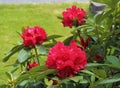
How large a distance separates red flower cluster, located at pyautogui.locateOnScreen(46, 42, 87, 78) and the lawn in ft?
15.7

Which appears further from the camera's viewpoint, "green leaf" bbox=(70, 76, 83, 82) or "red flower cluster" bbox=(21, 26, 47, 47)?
"red flower cluster" bbox=(21, 26, 47, 47)

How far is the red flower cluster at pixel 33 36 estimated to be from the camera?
2.19 meters

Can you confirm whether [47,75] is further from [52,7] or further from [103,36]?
[52,7]

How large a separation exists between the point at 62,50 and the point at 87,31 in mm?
525

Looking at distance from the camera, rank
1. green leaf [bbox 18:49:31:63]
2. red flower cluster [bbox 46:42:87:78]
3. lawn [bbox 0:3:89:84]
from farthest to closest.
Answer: lawn [bbox 0:3:89:84] → green leaf [bbox 18:49:31:63] → red flower cluster [bbox 46:42:87:78]

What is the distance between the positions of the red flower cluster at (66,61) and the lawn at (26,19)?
188 inches

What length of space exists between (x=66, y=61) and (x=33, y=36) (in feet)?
1.81

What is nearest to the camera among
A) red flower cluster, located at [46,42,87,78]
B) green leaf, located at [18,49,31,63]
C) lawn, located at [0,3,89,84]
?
red flower cluster, located at [46,42,87,78]

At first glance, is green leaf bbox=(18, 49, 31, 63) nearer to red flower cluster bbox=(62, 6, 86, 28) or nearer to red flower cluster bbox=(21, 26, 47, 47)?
red flower cluster bbox=(21, 26, 47, 47)

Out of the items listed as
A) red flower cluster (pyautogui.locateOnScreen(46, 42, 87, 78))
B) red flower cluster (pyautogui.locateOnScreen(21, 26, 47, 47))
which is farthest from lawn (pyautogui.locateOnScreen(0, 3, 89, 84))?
red flower cluster (pyautogui.locateOnScreen(46, 42, 87, 78))

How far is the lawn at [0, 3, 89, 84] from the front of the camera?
23.6 ft

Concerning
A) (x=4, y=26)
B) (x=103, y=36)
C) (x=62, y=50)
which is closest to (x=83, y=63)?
(x=62, y=50)

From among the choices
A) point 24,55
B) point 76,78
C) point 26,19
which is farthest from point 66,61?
point 26,19

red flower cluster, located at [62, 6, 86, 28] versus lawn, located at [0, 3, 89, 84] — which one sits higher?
red flower cluster, located at [62, 6, 86, 28]
